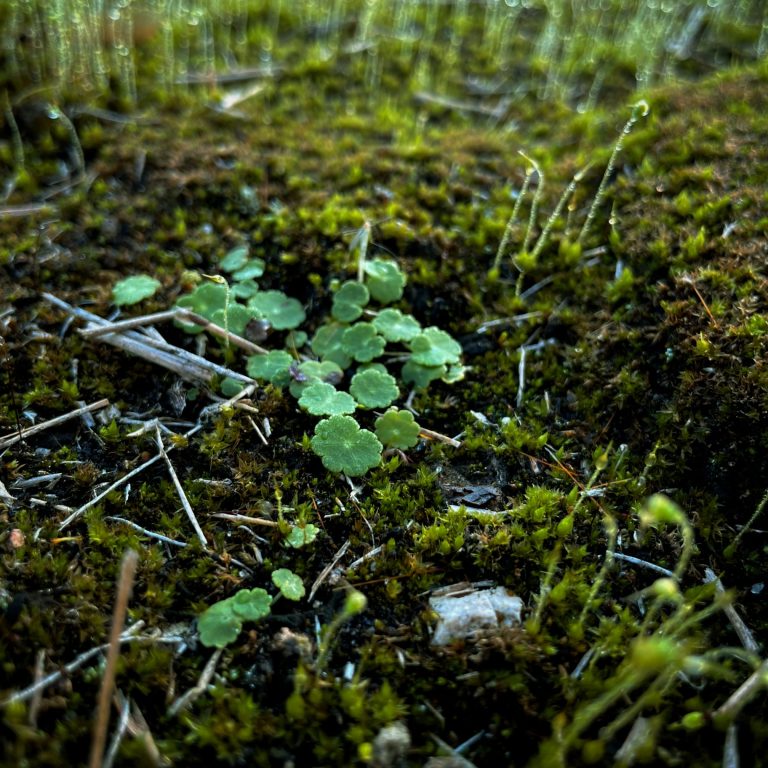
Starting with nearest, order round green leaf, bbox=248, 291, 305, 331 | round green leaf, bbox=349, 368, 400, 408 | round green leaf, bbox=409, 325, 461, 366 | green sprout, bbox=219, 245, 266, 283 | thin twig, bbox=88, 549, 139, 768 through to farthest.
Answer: thin twig, bbox=88, 549, 139, 768, round green leaf, bbox=349, 368, 400, 408, round green leaf, bbox=409, 325, 461, 366, round green leaf, bbox=248, 291, 305, 331, green sprout, bbox=219, 245, 266, 283

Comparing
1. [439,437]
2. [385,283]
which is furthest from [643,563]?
[385,283]

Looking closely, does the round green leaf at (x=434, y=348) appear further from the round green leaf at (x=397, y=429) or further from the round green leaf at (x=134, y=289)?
the round green leaf at (x=134, y=289)

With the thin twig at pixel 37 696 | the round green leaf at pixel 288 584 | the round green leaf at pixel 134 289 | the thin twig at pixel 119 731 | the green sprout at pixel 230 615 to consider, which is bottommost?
the thin twig at pixel 119 731

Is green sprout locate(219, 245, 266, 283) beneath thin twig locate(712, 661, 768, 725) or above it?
above

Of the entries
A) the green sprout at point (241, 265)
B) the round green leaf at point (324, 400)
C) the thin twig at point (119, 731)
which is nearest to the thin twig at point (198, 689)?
the thin twig at point (119, 731)

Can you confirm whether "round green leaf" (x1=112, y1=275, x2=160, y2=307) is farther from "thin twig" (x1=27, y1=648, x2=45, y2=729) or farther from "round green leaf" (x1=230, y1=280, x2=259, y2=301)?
"thin twig" (x1=27, y1=648, x2=45, y2=729)

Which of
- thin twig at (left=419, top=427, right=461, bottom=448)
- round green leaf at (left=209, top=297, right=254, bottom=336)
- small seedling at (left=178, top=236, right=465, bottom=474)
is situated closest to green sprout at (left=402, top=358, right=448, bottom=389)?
small seedling at (left=178, top=236, right=465, bottom=474)
